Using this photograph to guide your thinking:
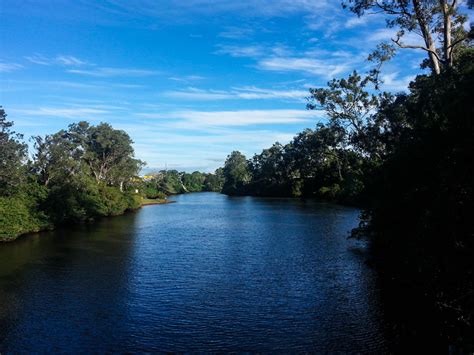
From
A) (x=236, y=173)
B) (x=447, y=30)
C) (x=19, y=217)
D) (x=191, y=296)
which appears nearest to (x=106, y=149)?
(x=19, y=217)

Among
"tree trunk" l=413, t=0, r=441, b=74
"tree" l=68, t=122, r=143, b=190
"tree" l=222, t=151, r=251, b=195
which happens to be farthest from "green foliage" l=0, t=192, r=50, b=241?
"tree" l=222, t=151, r=251, b=195

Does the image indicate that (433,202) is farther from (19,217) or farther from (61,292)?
(19,217)

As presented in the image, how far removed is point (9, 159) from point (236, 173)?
12270 cm

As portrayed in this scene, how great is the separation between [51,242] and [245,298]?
26959 mm

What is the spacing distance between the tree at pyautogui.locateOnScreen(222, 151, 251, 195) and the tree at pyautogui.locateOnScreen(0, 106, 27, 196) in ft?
357

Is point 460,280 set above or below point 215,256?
above

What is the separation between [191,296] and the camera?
2106 centimetres

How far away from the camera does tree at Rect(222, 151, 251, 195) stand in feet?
501

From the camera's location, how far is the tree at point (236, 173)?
152750 mm

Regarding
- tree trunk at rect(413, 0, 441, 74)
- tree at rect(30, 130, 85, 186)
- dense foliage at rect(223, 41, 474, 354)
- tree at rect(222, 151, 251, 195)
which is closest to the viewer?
dense foliage at rect(223, 41, 474, 354)

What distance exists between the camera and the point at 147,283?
23.9 meters

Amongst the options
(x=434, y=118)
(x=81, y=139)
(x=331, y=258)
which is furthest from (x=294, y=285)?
(x=81, y=139)

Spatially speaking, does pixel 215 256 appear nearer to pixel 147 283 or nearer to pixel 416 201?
pixel 147 283

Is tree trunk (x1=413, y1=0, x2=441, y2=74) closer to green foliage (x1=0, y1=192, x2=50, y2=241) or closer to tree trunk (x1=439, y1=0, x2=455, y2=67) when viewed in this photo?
tree trunk (x1=439, y1=0, x2=455, y2=67)
